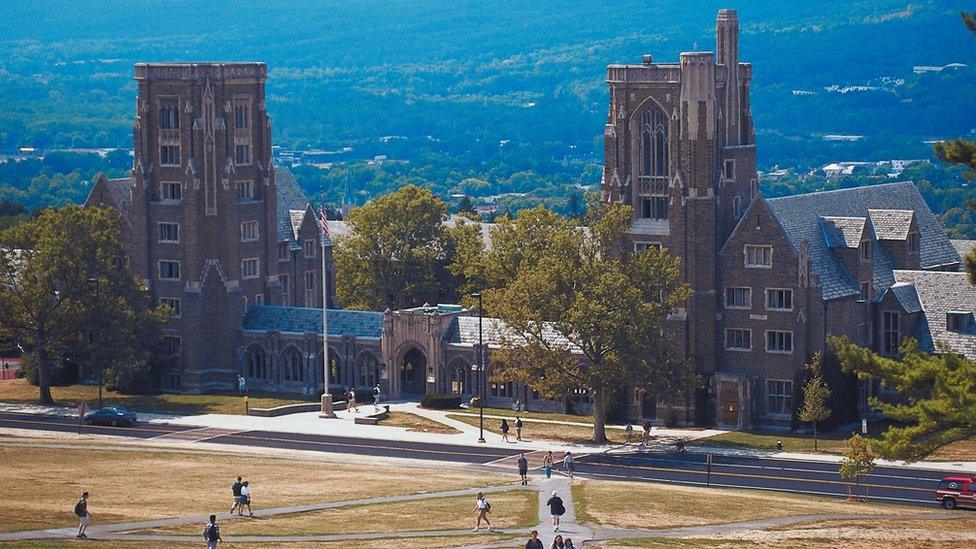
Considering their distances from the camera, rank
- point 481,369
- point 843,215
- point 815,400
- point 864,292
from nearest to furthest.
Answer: point 815,400, point 864,292, point 481,369, point 843,215

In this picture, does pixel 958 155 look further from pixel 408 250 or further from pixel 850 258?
pixel 408 250

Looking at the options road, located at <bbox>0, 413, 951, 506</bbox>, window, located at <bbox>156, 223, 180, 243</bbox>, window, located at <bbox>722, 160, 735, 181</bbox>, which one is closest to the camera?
road, located at <bbox>0, 413, 951, 506</bbox>

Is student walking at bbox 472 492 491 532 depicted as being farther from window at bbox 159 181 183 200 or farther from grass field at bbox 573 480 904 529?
window at bbox 159 181 183 200

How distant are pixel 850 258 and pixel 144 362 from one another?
45.1 meters

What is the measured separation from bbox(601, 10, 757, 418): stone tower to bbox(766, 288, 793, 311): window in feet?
10.6

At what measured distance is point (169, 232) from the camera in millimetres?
139875

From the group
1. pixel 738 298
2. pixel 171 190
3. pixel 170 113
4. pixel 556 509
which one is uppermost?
pixel 170 113

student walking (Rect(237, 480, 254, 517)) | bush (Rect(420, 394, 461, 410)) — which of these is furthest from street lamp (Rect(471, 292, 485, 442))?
student walking (Rect(237, 480, 254, 517))

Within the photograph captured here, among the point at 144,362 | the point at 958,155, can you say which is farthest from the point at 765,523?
the point at 144,362

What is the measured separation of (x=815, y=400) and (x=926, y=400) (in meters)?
43.0

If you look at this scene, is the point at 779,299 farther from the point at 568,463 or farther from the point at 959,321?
the point at 568,463

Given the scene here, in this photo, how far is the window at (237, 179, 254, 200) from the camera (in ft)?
464

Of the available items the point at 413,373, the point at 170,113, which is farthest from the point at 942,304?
the point at 170,113

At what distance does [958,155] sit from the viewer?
66812 millimetres
